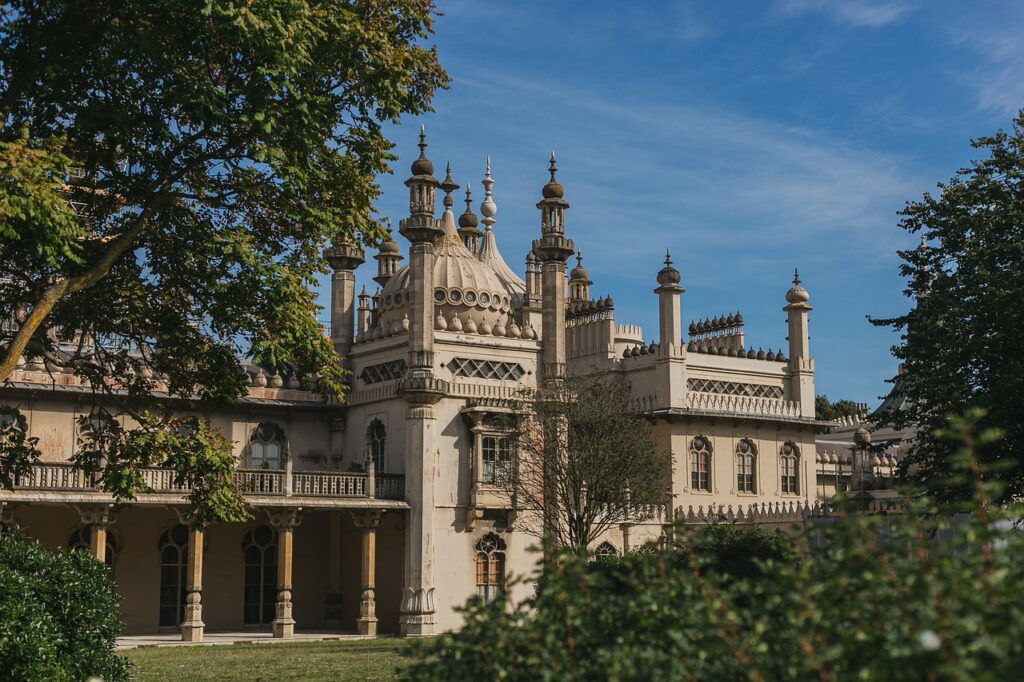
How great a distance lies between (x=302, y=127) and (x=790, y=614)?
11.5 meters

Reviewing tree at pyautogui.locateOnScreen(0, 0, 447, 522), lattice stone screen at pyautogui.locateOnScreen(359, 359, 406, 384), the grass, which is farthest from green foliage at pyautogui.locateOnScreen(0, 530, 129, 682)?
lattice stone screen at pyautogui.locateOnScreen(359, 359, 406, 384)

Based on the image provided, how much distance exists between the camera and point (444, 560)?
1334 inches

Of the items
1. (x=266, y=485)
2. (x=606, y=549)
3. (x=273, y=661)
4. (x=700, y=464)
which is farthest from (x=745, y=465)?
(x=273, y=661)

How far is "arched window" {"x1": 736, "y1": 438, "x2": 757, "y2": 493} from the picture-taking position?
40.2 meters

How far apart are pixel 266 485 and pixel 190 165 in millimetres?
16991

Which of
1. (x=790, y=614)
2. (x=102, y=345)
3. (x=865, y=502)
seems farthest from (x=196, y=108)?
(x=865, y=502)

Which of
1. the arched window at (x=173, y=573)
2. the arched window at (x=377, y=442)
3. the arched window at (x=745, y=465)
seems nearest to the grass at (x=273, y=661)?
the arched window at (x=173, y=573)

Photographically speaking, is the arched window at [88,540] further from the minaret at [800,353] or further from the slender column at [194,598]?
the minaret at [800,353]

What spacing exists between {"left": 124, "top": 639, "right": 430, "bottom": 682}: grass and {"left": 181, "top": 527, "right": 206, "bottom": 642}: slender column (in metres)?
1.62

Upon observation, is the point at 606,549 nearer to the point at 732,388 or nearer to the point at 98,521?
the point at 732,388

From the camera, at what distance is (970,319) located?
24500mm

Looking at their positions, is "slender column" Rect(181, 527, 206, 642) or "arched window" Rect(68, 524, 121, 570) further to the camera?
"arched window" Rect(68, 524, 121, 570)

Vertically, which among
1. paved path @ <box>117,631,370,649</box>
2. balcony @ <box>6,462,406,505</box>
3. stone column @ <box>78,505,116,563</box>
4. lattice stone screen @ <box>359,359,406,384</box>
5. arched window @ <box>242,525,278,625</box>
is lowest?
paved path @ <box>117,631,370,649</box>

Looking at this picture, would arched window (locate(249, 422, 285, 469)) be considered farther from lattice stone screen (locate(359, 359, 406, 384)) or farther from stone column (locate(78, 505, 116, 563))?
stone column (locate(78, 505, 116, 563))
